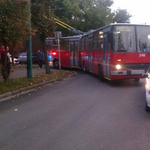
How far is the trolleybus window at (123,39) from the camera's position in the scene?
12.9m

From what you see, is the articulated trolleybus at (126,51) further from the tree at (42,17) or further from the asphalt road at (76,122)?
the tree at (42,17)

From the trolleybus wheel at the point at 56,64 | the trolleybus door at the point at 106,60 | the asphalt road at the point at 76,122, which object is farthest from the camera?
the trolleybus wheel at the point at 56,64

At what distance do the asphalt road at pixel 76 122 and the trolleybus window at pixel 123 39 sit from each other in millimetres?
2915

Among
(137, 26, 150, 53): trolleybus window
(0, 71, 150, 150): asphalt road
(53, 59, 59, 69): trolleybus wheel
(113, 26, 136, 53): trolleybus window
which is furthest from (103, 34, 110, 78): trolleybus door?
(53, 59, 59, 69): trolleybus wheel

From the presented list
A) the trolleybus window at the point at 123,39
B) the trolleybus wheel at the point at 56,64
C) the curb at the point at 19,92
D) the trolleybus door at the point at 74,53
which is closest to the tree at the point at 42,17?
the curb at the point at 19,92

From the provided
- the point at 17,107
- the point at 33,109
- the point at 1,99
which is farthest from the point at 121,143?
the point at 1,99

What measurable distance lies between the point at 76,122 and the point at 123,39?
7161 mm

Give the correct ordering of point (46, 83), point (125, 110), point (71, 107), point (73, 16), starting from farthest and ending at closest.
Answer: point (73, 16)
point (46, 83)
point (71, 107)
point (125, 110)

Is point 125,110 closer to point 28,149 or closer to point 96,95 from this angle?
point 96,95

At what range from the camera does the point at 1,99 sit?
1059 centimetres

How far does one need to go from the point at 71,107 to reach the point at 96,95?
248cm

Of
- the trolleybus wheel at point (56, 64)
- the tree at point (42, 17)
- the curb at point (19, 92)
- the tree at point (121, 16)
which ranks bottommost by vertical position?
the curb at point (19, 92)

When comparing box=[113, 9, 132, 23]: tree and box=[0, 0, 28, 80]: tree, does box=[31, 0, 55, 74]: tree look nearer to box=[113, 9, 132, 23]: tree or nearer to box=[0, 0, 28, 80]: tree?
box=[0, 0, 28, 80]: tree

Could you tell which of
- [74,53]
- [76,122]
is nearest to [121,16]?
[74,53]
